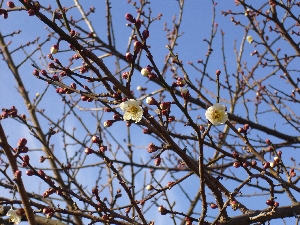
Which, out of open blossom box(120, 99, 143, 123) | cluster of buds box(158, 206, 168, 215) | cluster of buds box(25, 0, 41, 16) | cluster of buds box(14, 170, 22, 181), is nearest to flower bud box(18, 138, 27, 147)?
cluster of buds box(14, 170, 22, 181)

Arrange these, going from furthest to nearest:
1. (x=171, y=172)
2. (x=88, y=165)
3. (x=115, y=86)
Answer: (x=171, y=172) → (x=88, y=165) → (x=115, y=86)

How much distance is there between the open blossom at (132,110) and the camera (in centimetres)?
175

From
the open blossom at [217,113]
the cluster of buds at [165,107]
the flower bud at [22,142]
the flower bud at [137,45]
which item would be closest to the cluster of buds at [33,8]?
the flower bud at [137,45]

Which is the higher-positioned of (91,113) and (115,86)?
(91,113)

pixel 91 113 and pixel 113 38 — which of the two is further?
pixel 91 113

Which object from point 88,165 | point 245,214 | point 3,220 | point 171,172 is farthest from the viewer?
point 171,172

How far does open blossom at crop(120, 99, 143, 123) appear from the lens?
175cm

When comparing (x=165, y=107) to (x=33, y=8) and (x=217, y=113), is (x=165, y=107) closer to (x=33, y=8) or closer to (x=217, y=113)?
(x=217, y=113)

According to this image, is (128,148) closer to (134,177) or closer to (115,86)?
(134,177)

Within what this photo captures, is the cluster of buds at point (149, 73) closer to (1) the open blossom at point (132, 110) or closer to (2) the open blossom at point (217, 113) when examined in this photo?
(1) the open blossom at point (132, 110)

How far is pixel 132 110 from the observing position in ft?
6.06

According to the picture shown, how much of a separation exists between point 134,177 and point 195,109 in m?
1.24

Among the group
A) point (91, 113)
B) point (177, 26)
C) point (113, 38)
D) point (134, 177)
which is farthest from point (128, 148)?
point (177, 26)

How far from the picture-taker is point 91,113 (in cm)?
583
